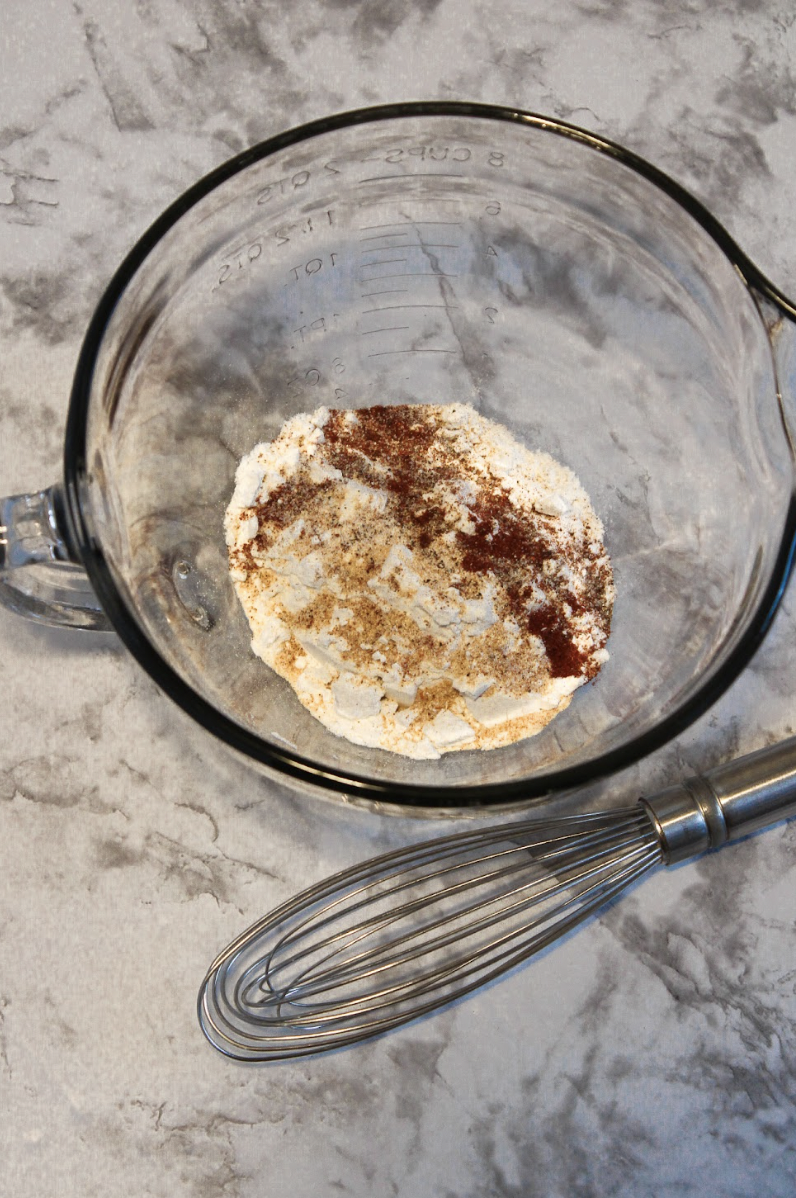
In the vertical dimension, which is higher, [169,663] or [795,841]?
[169,663]

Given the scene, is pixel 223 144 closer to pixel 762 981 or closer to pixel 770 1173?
pixel 762 981

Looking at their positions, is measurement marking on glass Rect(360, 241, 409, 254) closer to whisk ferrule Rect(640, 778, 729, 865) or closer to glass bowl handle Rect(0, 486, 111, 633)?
glass bowl handle Rect(0, 486, 111, 633)

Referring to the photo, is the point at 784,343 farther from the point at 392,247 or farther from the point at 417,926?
the point at 417,926

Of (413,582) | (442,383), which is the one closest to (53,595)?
(413,582)

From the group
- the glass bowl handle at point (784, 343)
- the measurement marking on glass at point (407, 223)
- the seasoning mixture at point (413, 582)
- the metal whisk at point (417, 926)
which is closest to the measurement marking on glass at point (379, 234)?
the measurement marking on glass at point (407, 223)

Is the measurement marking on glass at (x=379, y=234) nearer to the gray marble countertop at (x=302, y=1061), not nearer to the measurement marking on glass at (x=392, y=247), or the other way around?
the measurement marking on glass at (x=392, y=247)

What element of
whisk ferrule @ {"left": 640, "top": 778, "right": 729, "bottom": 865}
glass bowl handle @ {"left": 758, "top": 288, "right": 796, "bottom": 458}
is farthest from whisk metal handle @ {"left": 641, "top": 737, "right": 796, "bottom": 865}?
glass bowl handle @ {"left": 758, "top": 288, "right": 796, "bottom": 458}

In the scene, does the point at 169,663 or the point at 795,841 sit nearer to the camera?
the point at 169,663

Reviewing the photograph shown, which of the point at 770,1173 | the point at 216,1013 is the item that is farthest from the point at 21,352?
the point at 770,1173
